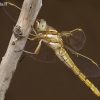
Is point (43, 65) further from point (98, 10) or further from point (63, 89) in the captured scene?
point (98, 10)

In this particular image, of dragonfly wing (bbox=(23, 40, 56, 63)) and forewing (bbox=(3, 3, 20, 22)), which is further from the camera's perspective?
dragonfly wing (bbox=(23, 40, 56, 63))

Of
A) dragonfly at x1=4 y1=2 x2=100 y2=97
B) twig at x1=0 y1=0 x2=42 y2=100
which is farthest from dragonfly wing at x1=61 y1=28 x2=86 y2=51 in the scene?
twig at x1=0 y1=0 x2=42 y2=100

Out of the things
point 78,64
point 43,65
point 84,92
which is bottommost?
point 84,92

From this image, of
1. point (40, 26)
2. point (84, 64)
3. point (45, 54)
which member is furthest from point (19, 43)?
point (84, 64)

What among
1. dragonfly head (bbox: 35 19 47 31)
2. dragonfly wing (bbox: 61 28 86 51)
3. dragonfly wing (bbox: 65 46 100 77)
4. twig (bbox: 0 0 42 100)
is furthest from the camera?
dragonfly wing (bbox: 65 46 100 77)

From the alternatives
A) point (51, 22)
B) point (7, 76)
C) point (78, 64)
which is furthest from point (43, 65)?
point (7, 76)

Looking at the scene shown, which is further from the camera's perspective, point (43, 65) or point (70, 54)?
point (43, 65)

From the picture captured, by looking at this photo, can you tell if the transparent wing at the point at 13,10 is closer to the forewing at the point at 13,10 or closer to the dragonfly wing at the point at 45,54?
the forewing at the point at 13,10

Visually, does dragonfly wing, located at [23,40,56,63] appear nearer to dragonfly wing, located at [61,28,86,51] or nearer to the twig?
dragonfly wing, located at [61,28,86,51]
